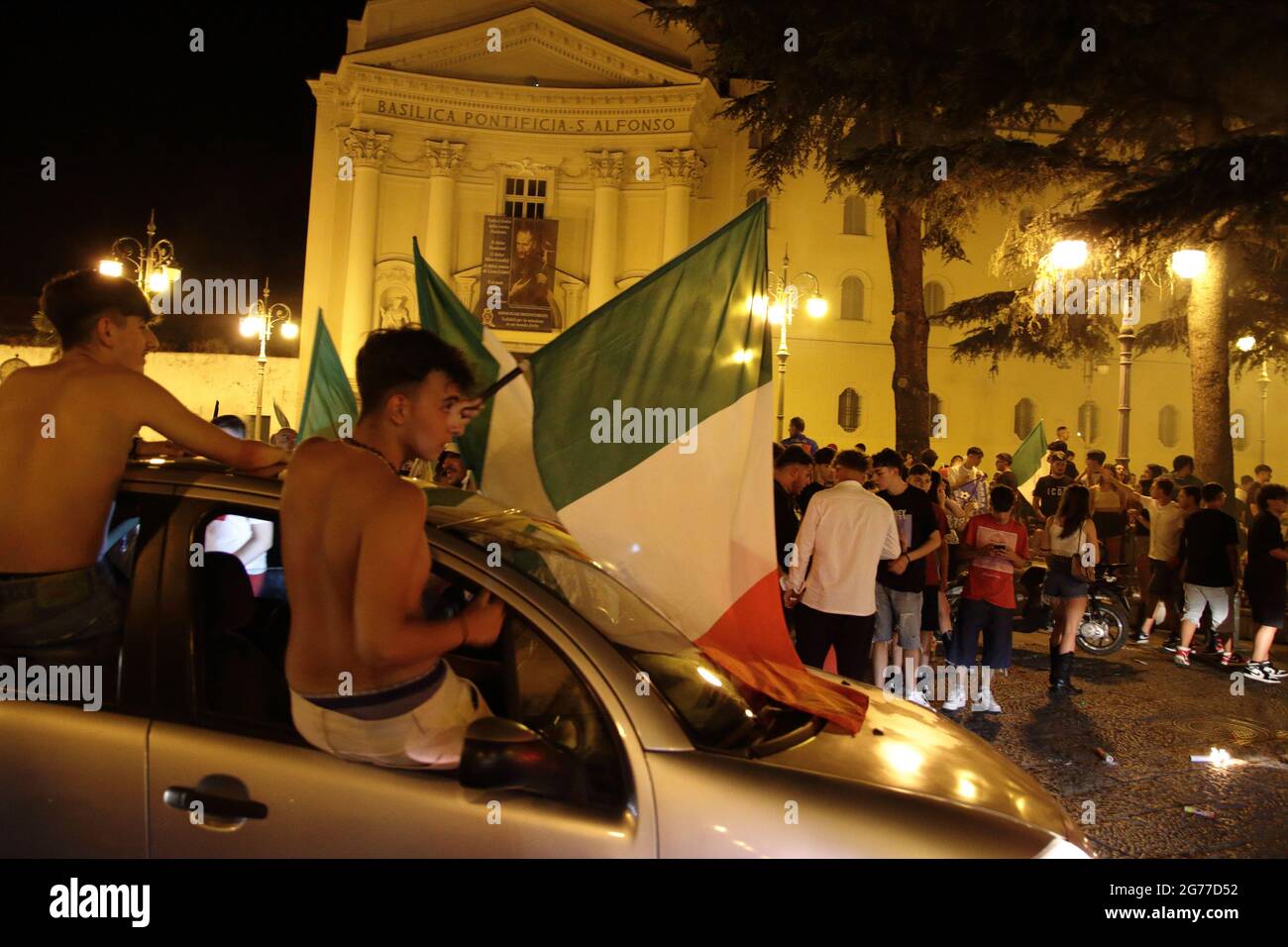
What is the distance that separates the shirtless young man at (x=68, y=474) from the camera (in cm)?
280

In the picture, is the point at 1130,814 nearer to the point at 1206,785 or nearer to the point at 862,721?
the point at 1206,785

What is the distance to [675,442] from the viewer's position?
3990mm

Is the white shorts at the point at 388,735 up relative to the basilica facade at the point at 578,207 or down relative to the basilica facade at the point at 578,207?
down

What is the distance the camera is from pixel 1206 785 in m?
6.07

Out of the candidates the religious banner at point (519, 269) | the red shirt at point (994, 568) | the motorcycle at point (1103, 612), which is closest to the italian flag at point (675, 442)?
the red shirt at point (994, 568)

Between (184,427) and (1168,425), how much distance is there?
43.9 m

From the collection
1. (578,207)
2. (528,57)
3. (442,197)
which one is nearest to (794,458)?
(442,197)

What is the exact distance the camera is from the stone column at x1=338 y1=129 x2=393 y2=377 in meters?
34.9

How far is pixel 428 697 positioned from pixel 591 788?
52 centimetres

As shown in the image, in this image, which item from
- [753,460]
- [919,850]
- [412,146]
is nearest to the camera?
[919,850]

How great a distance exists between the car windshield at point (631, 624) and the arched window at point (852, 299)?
1424 inches

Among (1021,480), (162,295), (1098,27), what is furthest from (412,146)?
(1098,27)

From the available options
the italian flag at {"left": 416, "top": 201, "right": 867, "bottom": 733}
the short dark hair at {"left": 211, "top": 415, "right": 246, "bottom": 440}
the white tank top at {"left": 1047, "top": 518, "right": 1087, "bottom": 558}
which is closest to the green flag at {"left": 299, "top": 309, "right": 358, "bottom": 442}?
the short dark hair at {"left": 211, "top": 415, "right": 246, "bottom": 440}
